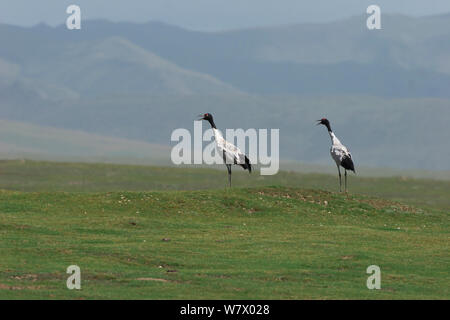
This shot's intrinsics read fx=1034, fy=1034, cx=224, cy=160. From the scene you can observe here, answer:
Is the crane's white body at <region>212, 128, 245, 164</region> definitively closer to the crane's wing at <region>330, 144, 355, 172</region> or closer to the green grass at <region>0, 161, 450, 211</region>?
the crane's wing at <region>330, 144, 355, 172</region>

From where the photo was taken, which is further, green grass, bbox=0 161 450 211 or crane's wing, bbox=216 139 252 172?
green grass, bbox=0 161 450 211

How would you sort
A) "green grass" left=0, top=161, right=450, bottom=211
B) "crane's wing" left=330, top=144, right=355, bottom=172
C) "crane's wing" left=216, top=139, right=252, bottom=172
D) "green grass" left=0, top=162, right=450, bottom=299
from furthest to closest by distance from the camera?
"green grass" left=0, top=161, right=450, bottom=211
"crane's wing" left=330, top=144, right=355, bottom=172
"crane's wing" left=216, top=139, right=252, bottom=172
"green grass" left=0, top=162, right=450, bottom=299

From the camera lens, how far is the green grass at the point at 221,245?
69.7 ft

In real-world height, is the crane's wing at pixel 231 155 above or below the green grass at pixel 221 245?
above

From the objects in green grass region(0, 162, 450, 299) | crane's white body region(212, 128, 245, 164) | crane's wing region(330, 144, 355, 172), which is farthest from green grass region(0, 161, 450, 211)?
green grass region(0, 162, 450, 299)

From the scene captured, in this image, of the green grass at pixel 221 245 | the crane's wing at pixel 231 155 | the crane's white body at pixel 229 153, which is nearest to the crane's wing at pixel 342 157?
the green grass at pixel 221 245

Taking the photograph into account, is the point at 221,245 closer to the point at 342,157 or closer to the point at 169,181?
the point at 342,157

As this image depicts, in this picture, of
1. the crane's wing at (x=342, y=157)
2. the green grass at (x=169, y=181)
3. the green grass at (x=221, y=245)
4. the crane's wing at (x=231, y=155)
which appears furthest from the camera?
the green grass at (x=169, y=181)

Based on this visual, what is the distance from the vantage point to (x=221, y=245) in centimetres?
2723

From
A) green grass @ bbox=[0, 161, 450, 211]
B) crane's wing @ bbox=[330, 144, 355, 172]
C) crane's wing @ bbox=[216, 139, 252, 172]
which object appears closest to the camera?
crane's wing @ bbox=[216, 139, 252, 172]

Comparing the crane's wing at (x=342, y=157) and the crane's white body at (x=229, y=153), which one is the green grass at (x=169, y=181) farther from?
the crane's wing at (x=342, y=157)

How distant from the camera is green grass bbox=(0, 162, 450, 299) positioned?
21.2 metres
